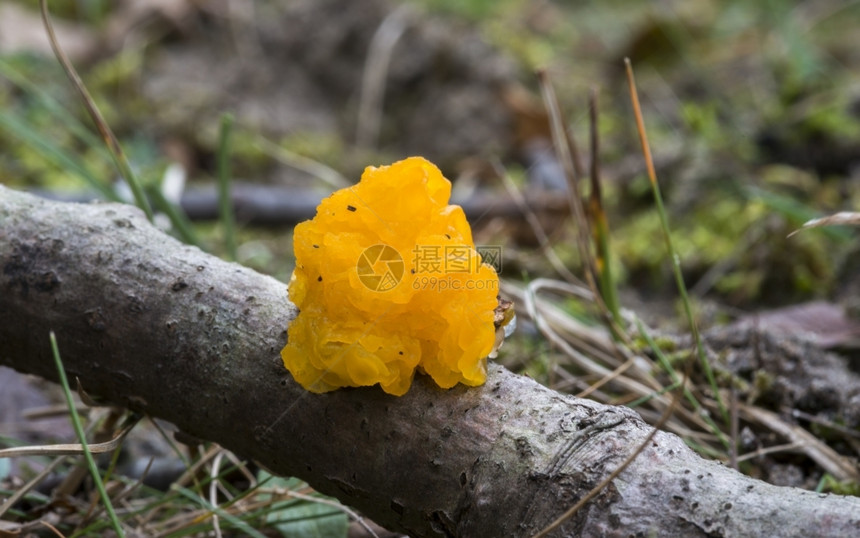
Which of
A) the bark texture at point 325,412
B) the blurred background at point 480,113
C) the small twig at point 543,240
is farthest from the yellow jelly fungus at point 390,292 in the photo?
the blurred background at point 480,113

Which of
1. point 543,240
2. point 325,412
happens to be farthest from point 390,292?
point 543,240

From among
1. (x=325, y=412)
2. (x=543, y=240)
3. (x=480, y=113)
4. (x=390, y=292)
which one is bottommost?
(x=480, y=113)

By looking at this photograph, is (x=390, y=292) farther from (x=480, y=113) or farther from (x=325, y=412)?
(x=480, y=113)

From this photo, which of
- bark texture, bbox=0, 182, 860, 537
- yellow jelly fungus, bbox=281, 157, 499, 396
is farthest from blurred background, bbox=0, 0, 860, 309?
yellow jelly fungus, bbox=281, 157, 499, 396

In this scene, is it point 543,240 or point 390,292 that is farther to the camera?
point 543,240

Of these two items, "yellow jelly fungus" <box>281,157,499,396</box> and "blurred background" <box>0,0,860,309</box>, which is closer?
"yellow jelly fungus" <box>281,157,499,396</box>

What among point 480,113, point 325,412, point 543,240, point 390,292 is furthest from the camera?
point 480,113

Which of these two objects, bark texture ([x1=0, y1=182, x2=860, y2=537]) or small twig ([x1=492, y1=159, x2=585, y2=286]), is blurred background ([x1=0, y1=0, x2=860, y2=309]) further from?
bark texture ([x1=0, y1=182, x2=860, y2=537])
